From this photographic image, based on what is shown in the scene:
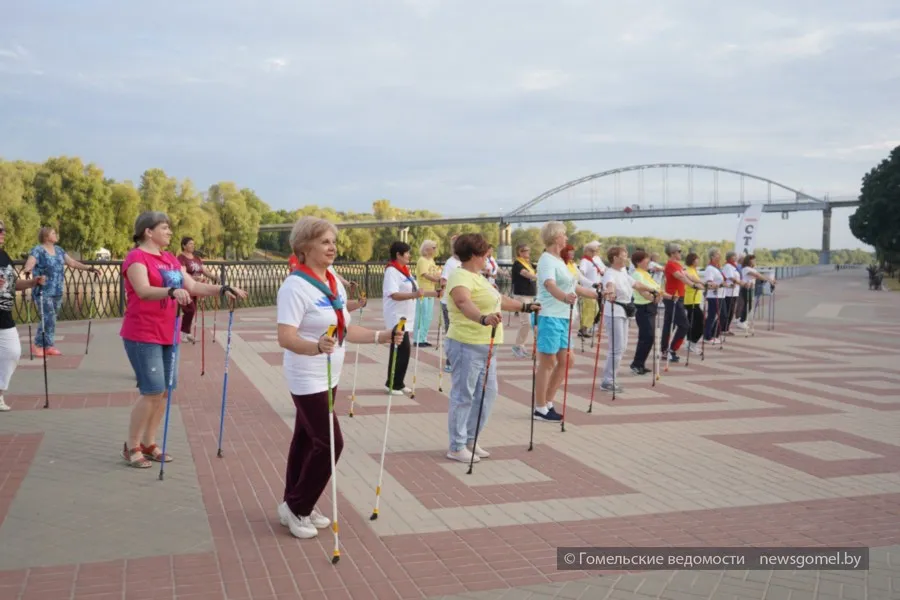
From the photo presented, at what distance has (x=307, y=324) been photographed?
15.2 ft

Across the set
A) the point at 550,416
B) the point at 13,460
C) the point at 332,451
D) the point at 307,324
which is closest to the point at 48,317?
the point at 13,460

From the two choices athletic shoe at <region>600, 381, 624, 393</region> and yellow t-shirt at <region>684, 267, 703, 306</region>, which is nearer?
athletic shoe at <region>600, 381, 624, 393</region>

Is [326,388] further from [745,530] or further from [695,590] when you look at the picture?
[745,530]

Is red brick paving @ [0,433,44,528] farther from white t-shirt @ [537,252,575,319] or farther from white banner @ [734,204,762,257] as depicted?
white banner @ [734,204,762,257]

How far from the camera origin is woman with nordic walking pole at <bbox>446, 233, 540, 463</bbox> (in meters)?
6.57

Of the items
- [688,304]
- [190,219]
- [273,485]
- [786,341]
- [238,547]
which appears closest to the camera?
[238,547]

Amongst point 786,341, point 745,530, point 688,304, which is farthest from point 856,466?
point 786,341

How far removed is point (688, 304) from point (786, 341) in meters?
4.08

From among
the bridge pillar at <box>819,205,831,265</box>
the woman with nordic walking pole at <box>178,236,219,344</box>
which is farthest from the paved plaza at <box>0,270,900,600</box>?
the bridge pillar at <box>819,205,831,265</box>

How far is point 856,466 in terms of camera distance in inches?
270

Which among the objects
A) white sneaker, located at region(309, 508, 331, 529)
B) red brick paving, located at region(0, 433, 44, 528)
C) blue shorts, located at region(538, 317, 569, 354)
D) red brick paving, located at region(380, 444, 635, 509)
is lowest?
red brick paving, located at region(380, 444, 635, 509)

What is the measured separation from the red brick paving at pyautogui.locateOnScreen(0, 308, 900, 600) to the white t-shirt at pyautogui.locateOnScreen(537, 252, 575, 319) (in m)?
2.38

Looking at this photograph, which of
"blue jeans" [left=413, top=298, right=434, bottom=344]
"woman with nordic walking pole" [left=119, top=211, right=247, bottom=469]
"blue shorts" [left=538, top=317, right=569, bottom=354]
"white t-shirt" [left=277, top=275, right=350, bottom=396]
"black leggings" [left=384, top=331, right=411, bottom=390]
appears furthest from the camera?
"blue jeans" [left=413, top=298, right=434, bottom=344]

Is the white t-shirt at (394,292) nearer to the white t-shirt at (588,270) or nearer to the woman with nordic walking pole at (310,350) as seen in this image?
the woman with nordic walking pole at (310,350)
